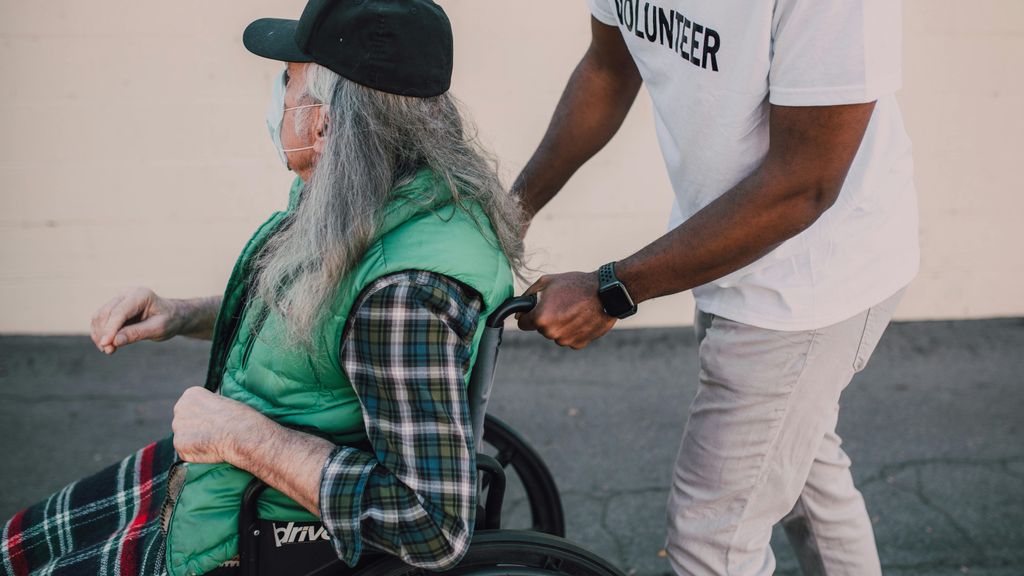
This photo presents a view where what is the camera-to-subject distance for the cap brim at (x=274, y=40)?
62.4 inches

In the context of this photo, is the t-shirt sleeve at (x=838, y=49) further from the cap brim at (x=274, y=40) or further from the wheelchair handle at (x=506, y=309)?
the cap brim at (x=274, y=40)

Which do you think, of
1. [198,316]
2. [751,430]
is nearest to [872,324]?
[751,430]

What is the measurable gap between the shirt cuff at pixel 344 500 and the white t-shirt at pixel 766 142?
76 cm

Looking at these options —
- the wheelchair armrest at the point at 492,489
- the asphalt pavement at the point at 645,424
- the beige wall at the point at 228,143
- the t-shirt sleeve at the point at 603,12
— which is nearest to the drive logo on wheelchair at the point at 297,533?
the wheelchair armrest at the point at 492,489

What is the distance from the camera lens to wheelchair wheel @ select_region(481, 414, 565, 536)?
2.05 meters

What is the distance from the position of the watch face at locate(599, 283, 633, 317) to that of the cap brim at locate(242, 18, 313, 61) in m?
0.64

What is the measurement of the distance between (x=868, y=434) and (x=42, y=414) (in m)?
3.11

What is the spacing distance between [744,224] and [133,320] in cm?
125

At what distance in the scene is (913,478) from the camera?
3152mm

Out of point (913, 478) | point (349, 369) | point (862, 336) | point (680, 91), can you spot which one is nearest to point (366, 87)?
point (349, 369)

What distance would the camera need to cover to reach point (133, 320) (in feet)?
6.31

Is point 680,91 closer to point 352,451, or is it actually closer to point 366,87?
point 366,87

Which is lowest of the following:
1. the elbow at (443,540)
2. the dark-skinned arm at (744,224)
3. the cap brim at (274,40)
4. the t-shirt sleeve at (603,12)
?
the elbow at (443,540)

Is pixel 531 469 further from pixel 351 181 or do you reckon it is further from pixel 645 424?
pixel 645 424
